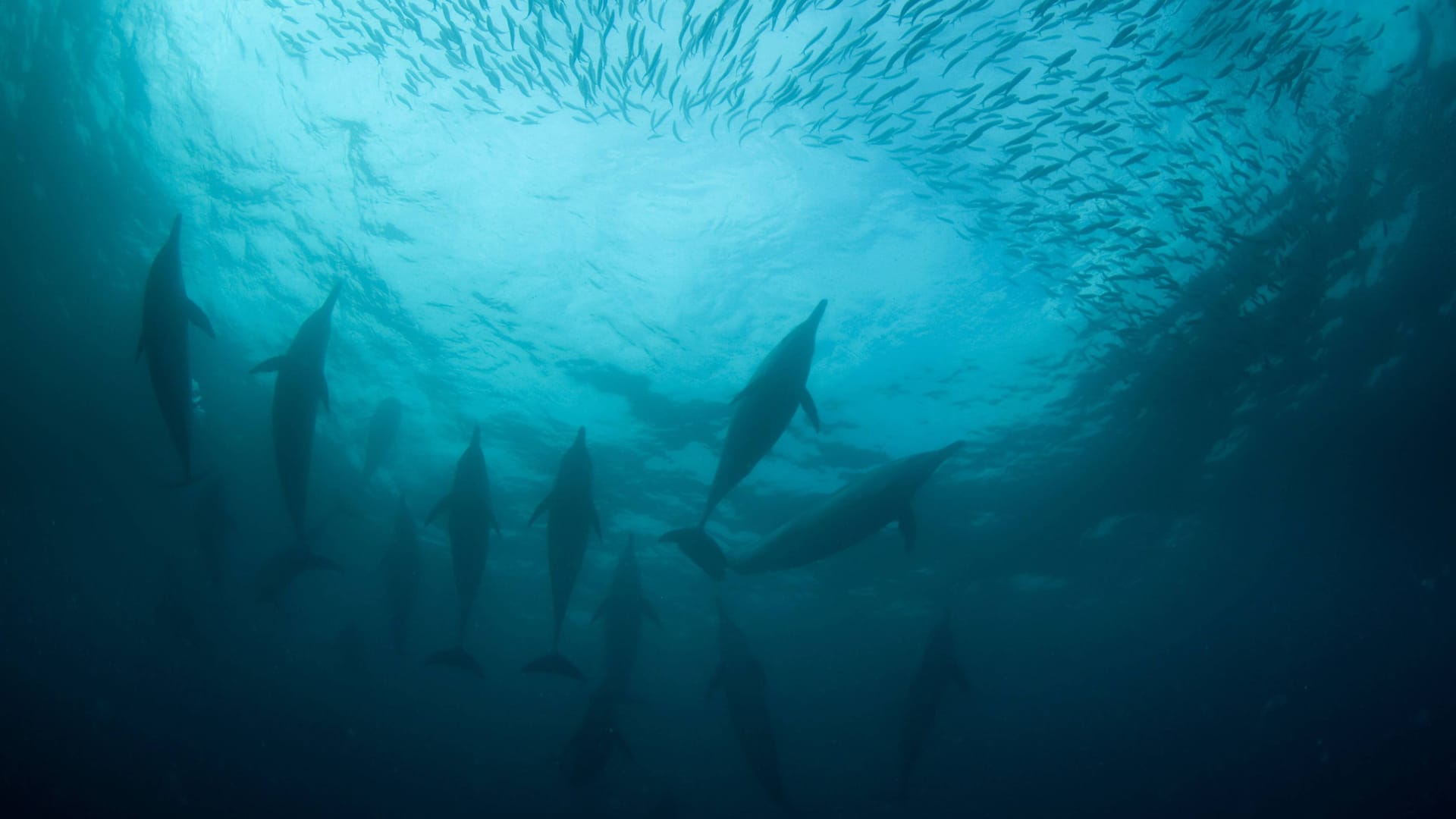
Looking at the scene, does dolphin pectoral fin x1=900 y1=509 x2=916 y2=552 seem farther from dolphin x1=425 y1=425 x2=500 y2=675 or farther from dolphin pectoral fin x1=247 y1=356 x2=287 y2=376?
dolphin pectoral fin x1=247 y1=356 x2=287 y2=376

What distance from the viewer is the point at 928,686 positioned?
1132cm

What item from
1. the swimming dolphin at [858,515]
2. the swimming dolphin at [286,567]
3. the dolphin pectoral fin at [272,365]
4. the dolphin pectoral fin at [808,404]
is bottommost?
the swimming dolphin at [286,567]

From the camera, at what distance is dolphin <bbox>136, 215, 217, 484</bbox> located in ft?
15.3

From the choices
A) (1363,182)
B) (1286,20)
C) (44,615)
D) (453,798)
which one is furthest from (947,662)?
(44,615)

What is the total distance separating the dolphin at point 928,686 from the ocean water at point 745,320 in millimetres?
79

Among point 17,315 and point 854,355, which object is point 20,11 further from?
point 854,355

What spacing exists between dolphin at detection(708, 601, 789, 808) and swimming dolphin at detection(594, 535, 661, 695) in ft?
4.31

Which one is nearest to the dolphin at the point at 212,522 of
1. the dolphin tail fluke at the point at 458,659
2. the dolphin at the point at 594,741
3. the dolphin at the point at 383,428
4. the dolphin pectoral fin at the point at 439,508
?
the dolphin at the point at 383,428

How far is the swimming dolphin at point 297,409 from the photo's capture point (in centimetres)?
553

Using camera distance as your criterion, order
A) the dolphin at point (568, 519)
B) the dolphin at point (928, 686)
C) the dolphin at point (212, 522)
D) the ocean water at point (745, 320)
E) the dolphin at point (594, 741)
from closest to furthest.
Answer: the dolphin at point (568, 519)
the ocean water at point (745, 320)
the dolphin at point (594, 741)
the dolphin at point (928, 686)
the dolphin at point (212, 522)

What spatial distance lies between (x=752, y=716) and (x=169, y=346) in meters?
8.01

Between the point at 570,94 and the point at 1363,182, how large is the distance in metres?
14.2

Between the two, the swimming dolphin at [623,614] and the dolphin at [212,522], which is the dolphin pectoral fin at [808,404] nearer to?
the swimming dolphin at [623,614]

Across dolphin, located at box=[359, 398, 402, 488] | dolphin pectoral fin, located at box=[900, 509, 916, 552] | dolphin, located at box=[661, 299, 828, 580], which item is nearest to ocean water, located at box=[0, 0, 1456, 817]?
dolphin, located at box=[661, 299, 828, 580]
